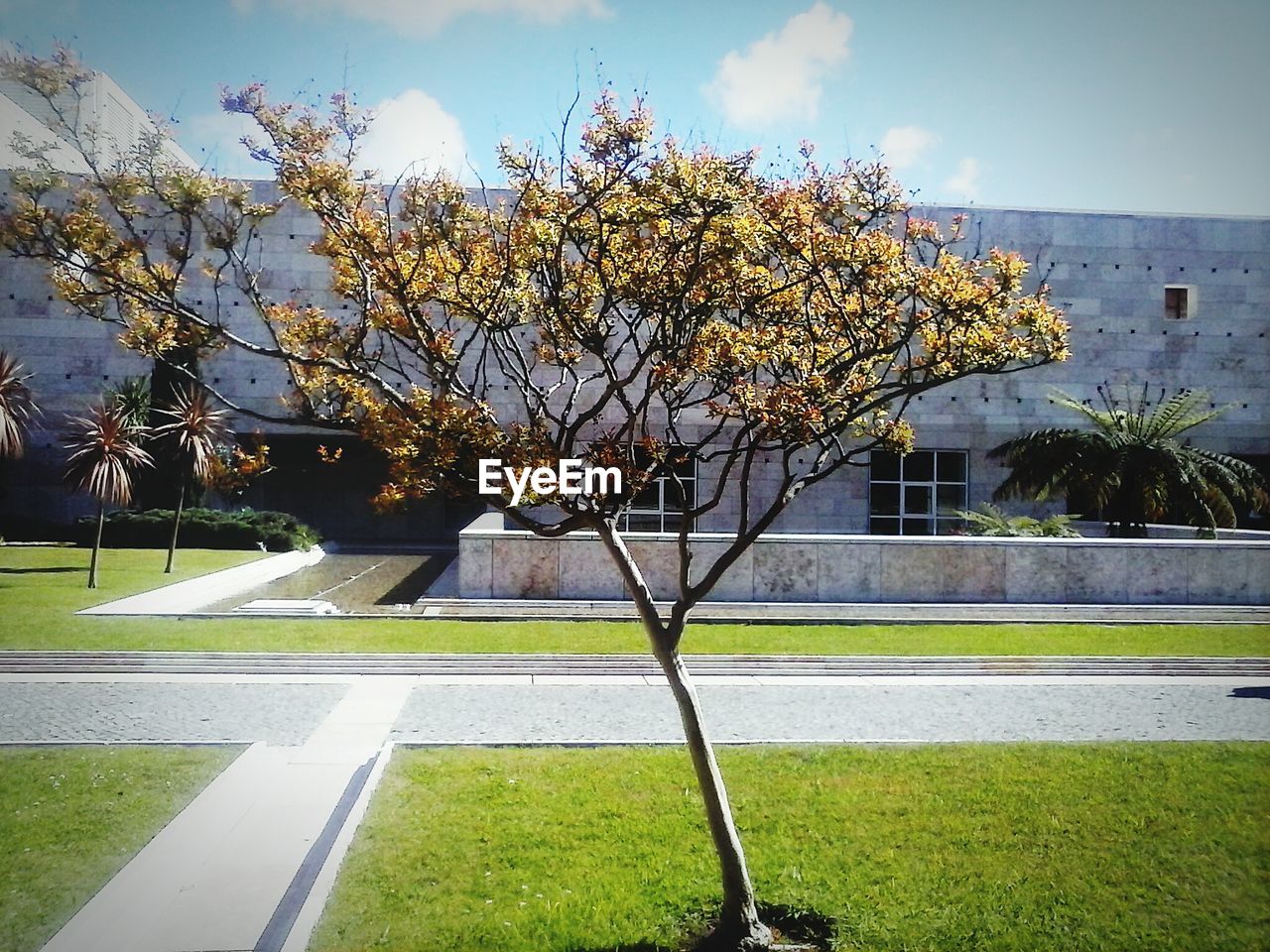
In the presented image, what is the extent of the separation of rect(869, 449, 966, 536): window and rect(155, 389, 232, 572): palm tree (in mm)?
18603

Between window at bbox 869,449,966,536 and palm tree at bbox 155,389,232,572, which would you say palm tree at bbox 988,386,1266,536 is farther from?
palm tree at bbox 155,389,232,572

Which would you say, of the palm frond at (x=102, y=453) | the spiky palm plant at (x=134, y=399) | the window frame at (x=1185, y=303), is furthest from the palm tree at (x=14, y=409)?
the window frame at (x=1185, y=303)

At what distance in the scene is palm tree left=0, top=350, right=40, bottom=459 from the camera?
409 inches

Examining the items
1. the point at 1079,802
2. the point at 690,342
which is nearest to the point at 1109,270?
the point at 1079,802

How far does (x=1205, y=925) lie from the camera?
586cm

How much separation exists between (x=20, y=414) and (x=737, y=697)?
857cm

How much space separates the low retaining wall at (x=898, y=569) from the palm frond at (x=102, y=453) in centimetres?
549

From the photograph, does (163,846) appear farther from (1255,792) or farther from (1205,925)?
(1255,792)

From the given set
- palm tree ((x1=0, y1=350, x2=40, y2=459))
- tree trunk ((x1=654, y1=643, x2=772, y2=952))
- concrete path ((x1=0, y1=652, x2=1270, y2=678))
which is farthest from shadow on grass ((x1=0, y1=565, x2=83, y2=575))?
tree trunk ((x1=654, y1=643, x2=772, y2=952))

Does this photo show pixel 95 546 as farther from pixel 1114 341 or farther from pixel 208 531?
pixel 1114 341

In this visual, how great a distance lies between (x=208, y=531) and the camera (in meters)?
19.2

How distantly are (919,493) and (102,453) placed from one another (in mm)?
22176

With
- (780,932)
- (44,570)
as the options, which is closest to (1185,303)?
(780,932)

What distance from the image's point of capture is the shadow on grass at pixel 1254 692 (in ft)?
37.0
